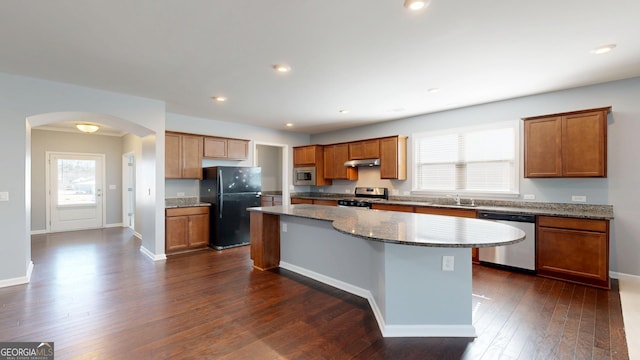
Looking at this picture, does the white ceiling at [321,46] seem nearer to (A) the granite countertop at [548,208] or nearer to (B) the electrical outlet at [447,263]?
(A) the granite countertop at [548,208]

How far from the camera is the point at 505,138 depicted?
15.3ft

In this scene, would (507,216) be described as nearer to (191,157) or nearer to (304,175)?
(304,175)

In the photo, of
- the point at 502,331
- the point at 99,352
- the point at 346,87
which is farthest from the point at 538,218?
the point at 99,352

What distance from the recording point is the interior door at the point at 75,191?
23.4 feet

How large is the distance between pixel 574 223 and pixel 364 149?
3.67 meters

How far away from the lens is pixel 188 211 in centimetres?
527

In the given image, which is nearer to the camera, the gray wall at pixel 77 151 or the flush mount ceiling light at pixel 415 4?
the flush mount ceiling light at pixel 415 4

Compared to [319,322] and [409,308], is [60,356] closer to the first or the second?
[319,322]

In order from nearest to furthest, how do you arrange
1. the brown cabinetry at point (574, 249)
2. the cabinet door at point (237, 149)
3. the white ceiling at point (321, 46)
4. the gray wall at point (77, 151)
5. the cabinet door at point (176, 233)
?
the white ceiling at point (321, 46) < the brown cabinetry at point (574, 249) < the cabinet door at point (176, 233) < the cabinet door at point (237, 149) < the gray wall at point (77, 151)

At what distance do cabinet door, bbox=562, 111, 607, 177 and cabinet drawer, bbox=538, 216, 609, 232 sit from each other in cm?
63

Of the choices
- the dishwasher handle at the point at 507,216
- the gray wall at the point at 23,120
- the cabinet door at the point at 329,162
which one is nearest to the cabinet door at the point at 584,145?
the dishwasher handle at the point at 507,216

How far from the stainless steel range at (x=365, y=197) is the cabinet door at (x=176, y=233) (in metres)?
3.06

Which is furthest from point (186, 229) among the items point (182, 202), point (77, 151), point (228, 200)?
point (77, 151)

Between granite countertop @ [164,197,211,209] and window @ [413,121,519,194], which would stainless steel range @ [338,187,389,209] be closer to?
window @ [413,121,519,194]
